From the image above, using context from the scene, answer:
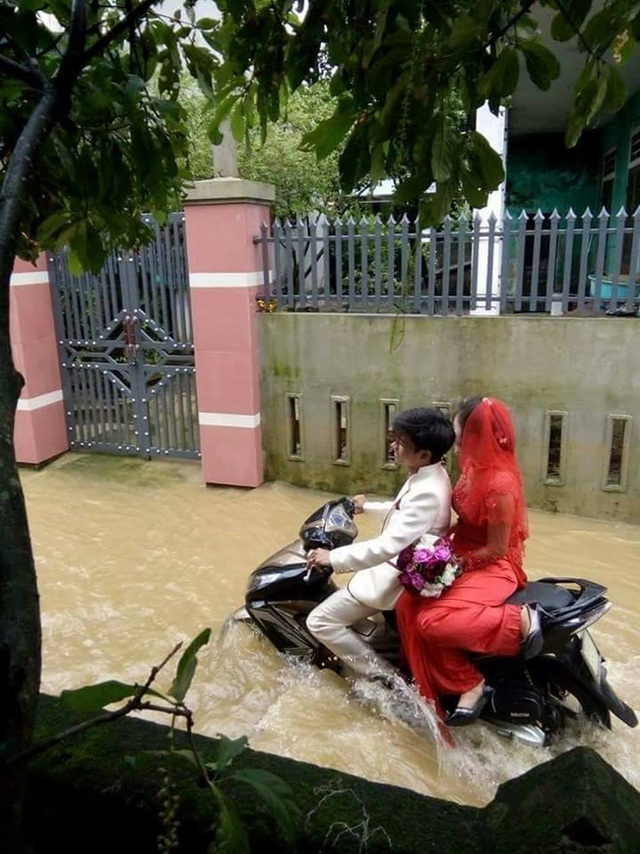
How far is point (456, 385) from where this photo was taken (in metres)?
5.39

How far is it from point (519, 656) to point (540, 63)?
2043mm

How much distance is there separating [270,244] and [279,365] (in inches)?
39.7

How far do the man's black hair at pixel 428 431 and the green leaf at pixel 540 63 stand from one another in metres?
1.56

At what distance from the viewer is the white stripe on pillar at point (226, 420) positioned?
591 centimetres

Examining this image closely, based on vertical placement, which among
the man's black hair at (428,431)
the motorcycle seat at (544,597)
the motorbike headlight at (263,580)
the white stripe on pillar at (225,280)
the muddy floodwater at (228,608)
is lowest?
the muddy floodwater at (228,608)

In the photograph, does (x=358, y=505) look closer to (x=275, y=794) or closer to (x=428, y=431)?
(x=428, y=431)

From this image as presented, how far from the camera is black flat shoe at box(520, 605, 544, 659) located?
249 centimetres

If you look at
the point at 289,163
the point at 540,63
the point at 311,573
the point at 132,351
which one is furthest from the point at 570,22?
the point at 289,163

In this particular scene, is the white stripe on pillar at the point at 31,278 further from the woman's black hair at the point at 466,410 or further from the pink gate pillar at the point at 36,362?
the woman's black hair at the point at 466,410

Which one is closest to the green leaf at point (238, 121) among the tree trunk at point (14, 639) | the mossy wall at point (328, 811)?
the tree trunk at point (14, 639)

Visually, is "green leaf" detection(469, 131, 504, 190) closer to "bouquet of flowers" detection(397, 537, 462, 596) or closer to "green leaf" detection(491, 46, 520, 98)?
"green leaf" detection(491, 46, 520, 98)

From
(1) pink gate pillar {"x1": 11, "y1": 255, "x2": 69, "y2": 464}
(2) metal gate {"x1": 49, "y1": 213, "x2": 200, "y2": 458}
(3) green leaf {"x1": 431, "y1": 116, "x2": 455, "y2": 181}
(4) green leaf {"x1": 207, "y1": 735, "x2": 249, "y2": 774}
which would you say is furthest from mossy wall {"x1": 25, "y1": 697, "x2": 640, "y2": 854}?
(1) pink gate pillar {"x1": 11, "y1": 255, "x2": 69, "y2": 464}

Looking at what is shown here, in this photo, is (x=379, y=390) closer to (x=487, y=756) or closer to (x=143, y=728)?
(x=487, y=756)

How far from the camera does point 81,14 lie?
119cm
